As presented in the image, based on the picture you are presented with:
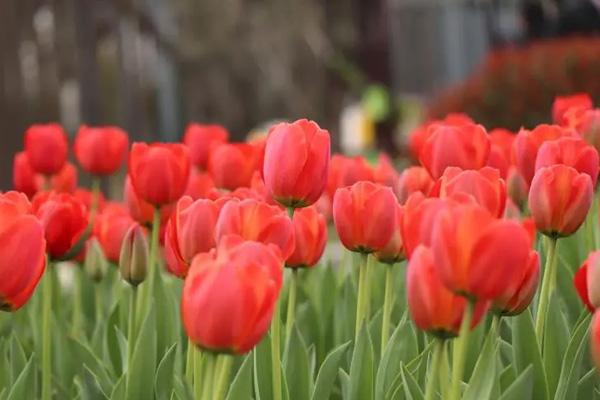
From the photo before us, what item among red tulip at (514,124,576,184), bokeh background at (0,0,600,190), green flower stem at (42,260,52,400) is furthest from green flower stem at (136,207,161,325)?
bokeh background at (0,0,600,190)

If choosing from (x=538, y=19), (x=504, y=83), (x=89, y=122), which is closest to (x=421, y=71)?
(x=538, y=19)

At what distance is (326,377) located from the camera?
1261 millimetres

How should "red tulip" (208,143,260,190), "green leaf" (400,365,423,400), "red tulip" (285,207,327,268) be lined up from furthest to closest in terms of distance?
"red tulip" (208,143,260,190) → "red tulip" (285,207,327,268) → "green leaf" (400,365,423,400)

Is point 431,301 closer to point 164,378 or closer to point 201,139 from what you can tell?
point 164,378

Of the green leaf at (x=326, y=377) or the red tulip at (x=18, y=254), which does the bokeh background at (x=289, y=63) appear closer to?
the green leaf at (x=326, y=377)

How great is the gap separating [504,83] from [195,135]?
4006 millimetres

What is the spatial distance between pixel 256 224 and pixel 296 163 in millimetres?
176

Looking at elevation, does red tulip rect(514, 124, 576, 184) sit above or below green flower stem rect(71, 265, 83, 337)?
Result: above

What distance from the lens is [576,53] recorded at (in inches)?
221

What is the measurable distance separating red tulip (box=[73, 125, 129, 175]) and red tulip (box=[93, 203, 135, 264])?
313 millimetres

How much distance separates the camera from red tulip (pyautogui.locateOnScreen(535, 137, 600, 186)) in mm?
1344

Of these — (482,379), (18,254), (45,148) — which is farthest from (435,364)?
(45,148)

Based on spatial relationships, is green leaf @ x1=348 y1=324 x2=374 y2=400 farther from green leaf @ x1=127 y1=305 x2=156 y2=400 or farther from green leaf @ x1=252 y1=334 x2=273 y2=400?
green leaf @ x1=127 y1=305 x2=156 y2=400

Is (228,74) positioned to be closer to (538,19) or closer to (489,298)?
(538,19)
